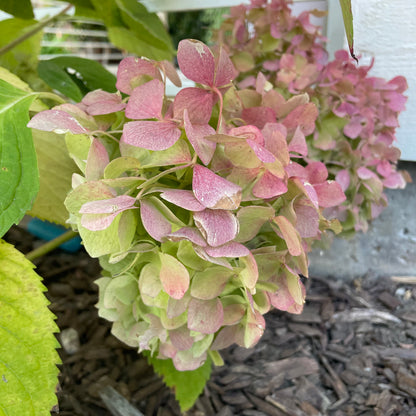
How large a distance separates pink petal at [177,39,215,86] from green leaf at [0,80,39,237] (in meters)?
0.19

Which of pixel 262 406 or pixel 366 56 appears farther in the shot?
pixel 366 56

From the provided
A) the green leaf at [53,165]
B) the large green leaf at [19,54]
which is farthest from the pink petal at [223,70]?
the large green leaf at [19,54]

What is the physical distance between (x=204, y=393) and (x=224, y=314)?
1.00ft

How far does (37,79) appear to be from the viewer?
2.81 feet

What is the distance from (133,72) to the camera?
1.46ft

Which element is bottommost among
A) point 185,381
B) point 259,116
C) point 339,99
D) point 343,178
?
point 185,381

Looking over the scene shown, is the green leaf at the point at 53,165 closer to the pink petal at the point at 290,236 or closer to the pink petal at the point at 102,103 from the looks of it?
the pink petal at the point at 102,103

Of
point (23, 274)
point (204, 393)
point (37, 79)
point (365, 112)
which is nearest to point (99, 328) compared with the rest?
point (204, 393)

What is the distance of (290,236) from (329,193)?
0.10 metres

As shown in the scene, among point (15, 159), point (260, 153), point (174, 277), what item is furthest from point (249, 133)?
point (15, 159)

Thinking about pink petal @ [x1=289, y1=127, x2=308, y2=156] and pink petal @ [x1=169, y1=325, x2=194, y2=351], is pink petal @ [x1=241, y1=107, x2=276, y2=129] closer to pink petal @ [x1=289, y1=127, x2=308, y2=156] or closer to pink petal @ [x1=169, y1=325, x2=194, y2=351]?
pink petal @ [x1=289, y1=127, x2=308, y2=156]

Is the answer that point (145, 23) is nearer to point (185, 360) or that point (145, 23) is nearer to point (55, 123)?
point (55, 123)

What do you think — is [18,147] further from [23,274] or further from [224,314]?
[224,314]

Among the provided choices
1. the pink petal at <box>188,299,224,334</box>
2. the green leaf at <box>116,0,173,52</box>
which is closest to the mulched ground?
the pink petal at <box>188,299,224,334</box>
